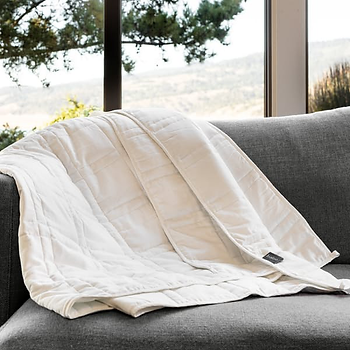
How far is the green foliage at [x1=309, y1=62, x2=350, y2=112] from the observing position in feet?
8.61

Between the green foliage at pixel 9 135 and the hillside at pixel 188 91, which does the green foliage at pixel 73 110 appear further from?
the green foliage at pixel 9 135

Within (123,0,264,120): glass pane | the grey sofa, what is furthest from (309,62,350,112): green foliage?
the grey sofa

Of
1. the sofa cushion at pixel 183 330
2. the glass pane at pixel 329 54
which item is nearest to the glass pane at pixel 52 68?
the glass pane at pixel 329 54

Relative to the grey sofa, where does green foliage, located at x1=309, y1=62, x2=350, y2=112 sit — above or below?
above

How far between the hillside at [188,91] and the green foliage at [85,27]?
0.10 metres

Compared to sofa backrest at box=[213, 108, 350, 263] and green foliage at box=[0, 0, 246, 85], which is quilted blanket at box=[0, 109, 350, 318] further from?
green foliage at box=[0, 0, 246, 85]

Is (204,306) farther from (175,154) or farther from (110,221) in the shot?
(175,154)

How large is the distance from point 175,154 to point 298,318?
0.69 m

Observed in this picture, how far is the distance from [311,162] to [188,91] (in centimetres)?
102

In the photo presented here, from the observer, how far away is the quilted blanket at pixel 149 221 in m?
1.12

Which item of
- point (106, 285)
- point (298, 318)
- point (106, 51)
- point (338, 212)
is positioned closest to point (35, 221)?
point (106, 285)

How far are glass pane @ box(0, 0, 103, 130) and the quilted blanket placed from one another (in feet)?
2.88

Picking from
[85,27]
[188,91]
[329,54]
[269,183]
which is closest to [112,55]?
[85,27]

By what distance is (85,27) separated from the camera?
8.19 ft
